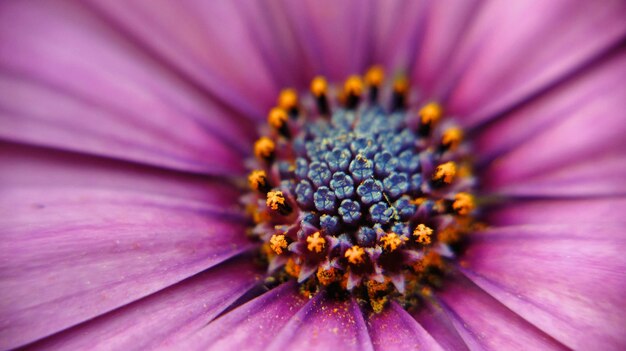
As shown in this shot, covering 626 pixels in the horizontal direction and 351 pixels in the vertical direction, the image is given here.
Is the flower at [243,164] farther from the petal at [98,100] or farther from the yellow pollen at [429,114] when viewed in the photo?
the yellow pollen at [429,114]

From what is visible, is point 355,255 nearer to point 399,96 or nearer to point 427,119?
point 427,119

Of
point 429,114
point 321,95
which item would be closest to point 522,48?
point 429,114

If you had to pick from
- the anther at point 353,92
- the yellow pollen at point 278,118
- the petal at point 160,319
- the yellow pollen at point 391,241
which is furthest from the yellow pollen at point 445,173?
the petal at point 160,319

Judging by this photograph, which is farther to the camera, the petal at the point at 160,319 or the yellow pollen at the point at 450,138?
the yellow pollen at the point at 450,138

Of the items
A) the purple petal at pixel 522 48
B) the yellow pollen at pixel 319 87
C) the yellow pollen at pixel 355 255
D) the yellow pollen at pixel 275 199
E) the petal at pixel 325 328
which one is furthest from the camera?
the yellow pollen at pixel 319 87

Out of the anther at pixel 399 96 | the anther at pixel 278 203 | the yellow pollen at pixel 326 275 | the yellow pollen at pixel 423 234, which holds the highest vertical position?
the anther at pixel 399 96

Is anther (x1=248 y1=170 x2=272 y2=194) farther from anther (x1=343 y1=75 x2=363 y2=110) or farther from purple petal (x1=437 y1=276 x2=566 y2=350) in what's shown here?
purple petal (x1=437 y1=276 x2=566 y2=350)

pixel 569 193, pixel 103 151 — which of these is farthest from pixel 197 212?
pixel 569 193

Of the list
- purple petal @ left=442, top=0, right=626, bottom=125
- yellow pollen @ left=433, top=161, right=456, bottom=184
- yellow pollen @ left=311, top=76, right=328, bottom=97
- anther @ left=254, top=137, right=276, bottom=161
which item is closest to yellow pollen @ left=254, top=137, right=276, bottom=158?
anther @ left=254, top=137, right=276, bottom=161
